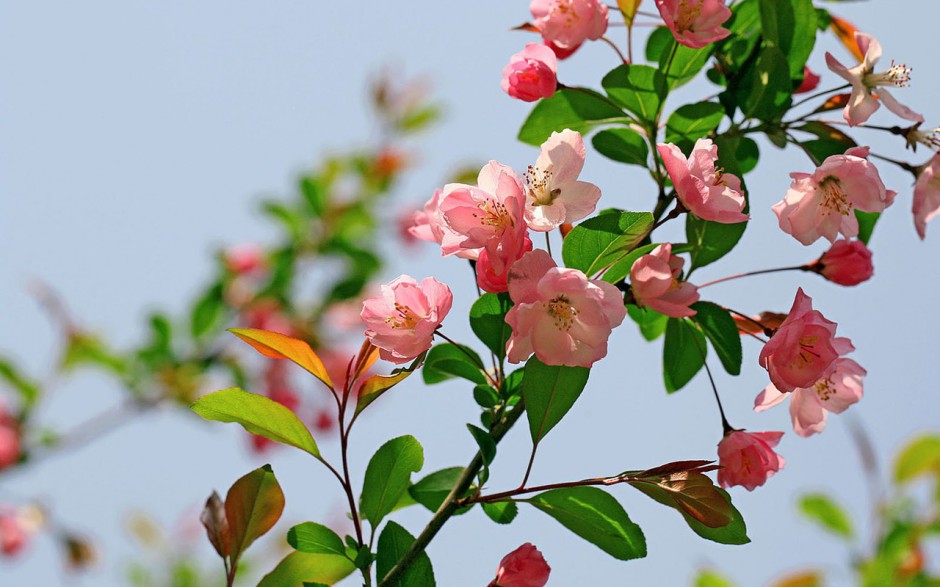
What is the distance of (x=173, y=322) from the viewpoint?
2375mm

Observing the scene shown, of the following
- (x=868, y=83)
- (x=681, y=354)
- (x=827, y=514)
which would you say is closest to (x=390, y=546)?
(x=681, y=354)

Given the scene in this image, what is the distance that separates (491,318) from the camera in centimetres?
80

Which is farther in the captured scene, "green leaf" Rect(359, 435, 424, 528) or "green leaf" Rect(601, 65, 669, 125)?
"green leaf" Rect(601, 65, 669, 125)

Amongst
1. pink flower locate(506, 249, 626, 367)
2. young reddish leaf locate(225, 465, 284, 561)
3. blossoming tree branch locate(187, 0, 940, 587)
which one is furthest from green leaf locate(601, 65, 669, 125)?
young reddish leaf locate(225, 465, 284, 561)

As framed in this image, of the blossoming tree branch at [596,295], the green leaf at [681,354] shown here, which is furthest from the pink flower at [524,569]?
the green leaf at [681,354]

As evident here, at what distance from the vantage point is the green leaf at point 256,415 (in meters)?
0.73

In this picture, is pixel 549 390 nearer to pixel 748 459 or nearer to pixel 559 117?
pixel 748 459

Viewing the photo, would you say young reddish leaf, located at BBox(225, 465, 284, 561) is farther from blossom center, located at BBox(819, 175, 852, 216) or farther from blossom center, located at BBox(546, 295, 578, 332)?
blossom center, located at BBox(819, 175, 852, 216)

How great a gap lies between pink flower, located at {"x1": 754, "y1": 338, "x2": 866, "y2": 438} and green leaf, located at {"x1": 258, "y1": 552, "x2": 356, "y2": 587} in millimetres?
436

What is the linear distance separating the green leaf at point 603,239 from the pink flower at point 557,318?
53mm

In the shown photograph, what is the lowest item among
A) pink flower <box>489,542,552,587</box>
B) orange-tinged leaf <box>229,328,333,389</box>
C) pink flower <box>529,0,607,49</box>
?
pink flower <box>489,542,552,587</box>

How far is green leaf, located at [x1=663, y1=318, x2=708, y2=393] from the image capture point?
0.94m

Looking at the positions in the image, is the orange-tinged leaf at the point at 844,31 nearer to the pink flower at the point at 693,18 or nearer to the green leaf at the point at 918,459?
the pink flower at the point at 693,18

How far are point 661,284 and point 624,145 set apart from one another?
279mm
